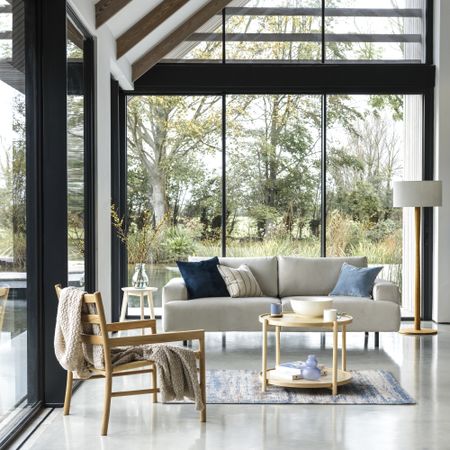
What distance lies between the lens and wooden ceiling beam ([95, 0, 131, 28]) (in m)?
6.65

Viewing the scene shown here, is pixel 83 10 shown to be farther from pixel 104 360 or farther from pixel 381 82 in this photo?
pixel 381 82

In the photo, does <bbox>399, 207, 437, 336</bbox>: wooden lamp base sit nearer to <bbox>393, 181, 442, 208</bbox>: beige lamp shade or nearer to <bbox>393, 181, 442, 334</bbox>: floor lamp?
<bbox>393, 181, 442, 334</bbox>: floor lamp

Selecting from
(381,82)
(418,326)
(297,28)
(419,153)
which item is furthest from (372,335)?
(297,28)

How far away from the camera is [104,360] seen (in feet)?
15.5

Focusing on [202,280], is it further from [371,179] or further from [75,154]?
[371,179]

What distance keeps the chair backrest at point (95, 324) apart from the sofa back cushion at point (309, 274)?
3434 mm

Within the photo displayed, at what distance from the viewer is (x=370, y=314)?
7.32m

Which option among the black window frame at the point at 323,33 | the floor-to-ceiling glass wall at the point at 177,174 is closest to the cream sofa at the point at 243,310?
the floor-to-ceiling glass wall at the point at 177,174

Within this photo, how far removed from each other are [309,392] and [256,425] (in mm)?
953

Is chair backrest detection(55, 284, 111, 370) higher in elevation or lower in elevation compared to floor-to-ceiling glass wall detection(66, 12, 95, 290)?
lower

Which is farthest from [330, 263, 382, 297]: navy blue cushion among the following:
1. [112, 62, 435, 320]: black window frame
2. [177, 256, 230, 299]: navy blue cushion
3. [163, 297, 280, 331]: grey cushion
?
[112, 62, 435, 320]: black window frame

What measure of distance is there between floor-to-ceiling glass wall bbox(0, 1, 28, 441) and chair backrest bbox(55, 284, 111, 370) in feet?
1.15

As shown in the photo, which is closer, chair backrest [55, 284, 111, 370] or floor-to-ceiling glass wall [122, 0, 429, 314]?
chair backrest [55, 284, 111, 370]

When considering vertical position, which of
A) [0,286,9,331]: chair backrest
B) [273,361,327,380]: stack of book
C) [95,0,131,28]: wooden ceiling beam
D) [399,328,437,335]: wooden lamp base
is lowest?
[399,328,437,335]: wooden lamp base
